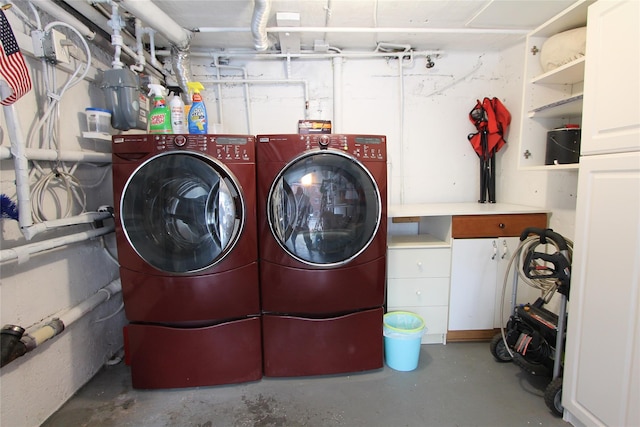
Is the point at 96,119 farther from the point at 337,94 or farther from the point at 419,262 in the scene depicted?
the point at 419,262

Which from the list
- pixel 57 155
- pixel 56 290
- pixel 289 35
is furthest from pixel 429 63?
pixel 56 290

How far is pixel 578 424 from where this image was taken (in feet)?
4.35

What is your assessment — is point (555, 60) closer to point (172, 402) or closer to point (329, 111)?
point (329, 111)

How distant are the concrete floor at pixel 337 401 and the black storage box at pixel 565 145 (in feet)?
4.10

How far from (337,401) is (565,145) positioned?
1.85 meters

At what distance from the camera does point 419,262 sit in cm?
192

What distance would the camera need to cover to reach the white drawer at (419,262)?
75.6 inches

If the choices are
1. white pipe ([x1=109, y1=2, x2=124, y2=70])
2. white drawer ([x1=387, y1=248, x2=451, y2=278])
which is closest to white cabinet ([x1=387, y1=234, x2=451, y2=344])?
white drawer ([x1=387, y1=248, x2=451, y2=278])

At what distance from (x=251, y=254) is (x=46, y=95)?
4.03 ft

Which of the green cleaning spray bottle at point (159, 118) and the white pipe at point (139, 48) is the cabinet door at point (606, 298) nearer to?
the green cleaning spray bottle at point (159, 118)

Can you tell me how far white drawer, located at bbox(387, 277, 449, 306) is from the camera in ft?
6.35

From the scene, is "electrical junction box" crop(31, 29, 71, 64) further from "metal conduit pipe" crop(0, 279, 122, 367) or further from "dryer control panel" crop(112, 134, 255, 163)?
"metal conduit pipe" crop(0, 279, 122, 367)

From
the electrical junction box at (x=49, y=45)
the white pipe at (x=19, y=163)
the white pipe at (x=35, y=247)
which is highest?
the electrical junction box at (x=49, y=45)

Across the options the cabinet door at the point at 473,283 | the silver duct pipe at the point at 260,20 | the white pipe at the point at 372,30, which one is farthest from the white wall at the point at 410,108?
the cabinet door at the point at 473,283
